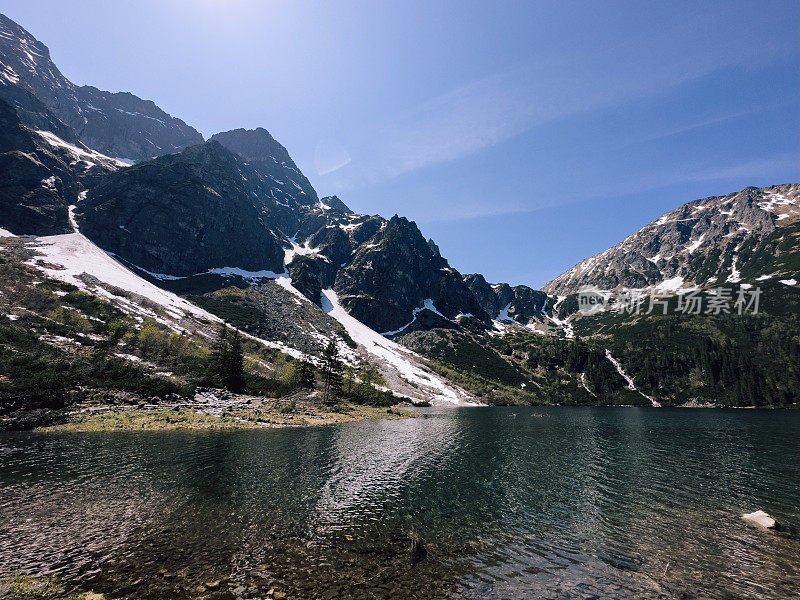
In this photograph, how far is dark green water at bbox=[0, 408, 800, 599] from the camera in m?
14.8

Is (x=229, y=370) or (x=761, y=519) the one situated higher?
(x=761, y=519)

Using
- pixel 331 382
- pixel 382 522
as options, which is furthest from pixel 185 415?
pixel 382 522

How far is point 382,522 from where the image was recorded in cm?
2141

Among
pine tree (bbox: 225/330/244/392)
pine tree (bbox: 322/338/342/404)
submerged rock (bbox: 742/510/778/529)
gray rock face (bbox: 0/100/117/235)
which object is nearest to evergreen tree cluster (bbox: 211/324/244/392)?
pine tree (bbox: 225/330/244/392)

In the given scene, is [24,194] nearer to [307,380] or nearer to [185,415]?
[307,380]

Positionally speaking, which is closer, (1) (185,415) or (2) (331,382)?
(1) (185,415)

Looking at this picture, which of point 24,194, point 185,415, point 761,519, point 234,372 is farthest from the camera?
point 24,194

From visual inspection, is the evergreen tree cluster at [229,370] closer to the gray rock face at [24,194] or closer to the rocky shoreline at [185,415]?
the rocky shoreline at [185,415]

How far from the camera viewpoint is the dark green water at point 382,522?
14781 millimetres

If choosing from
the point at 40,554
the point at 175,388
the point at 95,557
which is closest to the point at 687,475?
the point at 95,557

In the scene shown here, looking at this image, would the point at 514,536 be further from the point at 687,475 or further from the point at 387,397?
the point at 387,397

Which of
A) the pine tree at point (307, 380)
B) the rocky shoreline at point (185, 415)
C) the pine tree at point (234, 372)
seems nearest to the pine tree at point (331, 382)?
the pine tree at point (307, 380)

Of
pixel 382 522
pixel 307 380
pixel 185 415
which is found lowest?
pixel 185 415

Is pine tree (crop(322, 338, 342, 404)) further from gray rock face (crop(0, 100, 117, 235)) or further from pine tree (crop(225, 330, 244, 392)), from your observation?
gray rock face (crop(0, 100, 117, 235))
